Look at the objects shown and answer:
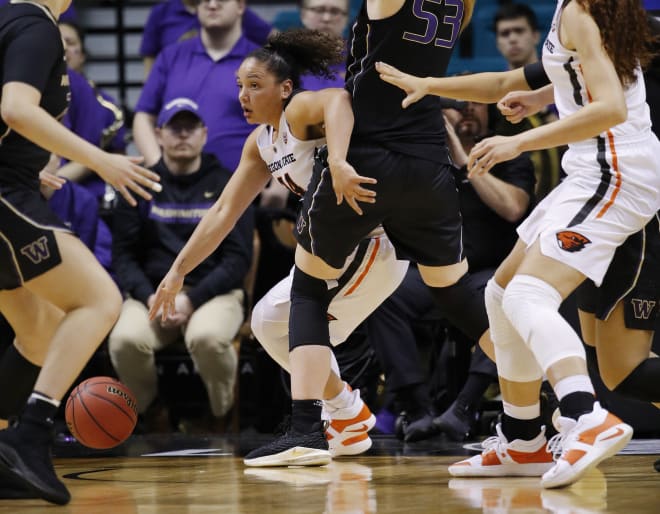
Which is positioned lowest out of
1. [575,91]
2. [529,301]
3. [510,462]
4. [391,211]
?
[510,462]

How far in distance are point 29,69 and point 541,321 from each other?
1700 millimetres

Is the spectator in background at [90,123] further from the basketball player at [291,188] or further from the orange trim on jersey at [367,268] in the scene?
the orange trim on jersey at [367,268]

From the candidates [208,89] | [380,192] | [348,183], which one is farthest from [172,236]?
[348,183]

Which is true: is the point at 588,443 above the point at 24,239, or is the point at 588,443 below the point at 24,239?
below

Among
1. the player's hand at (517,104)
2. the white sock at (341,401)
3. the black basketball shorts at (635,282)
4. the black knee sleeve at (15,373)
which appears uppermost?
the player's hand at (517,104)

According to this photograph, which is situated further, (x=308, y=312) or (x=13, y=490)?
(x=308, y=312)

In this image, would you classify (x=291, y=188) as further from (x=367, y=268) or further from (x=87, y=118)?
(x=87, y=118)

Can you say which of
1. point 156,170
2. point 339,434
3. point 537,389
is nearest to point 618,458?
point 537,389

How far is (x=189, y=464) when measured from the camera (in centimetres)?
442

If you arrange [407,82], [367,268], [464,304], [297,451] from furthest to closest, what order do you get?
[367,268] < [464,304] < [297,451] < [407,82]

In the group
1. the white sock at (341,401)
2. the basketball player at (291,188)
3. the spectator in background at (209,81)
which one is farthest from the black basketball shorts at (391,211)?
the spectator in background at (209,81)

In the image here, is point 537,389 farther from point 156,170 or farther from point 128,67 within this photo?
point 128,67

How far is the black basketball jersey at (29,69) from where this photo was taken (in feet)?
10.9

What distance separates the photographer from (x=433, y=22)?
12.9 feet
